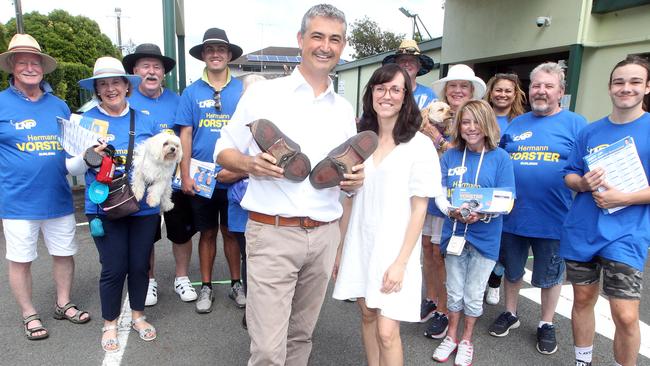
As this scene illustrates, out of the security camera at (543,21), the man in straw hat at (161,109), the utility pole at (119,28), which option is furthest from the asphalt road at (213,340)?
the utility pole at (119,28)

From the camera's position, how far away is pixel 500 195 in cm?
289

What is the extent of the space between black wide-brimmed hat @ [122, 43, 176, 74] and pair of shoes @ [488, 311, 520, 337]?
3.78m

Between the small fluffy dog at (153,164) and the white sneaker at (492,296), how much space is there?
314cm

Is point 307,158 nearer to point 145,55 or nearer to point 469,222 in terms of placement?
point 469,222

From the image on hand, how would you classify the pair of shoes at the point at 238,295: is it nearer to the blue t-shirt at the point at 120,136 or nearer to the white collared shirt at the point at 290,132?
the blue t-shirt at the point at 120,136

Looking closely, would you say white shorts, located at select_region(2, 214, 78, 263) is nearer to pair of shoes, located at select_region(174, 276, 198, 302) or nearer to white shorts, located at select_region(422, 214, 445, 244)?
pair of shoes, located at select_region(174, 276, 198, 302)

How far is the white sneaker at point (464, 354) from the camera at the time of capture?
311cm

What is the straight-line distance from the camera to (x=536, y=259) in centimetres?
338

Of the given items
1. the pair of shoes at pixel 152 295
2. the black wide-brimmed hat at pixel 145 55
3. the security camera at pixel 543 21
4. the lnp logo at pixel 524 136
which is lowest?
the pair of shoes at pixel 152 295

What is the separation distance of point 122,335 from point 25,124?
1.76m

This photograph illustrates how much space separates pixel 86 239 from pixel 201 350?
11.2ft

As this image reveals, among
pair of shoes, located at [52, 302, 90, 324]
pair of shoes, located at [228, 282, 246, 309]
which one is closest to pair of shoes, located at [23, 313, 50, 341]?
pair of shoes, located at [52, 302, 90, 324]

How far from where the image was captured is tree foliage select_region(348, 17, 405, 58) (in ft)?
128

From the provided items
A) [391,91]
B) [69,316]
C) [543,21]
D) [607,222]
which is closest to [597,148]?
[607,222]
